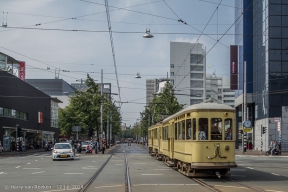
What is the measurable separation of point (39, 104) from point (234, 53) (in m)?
34.4

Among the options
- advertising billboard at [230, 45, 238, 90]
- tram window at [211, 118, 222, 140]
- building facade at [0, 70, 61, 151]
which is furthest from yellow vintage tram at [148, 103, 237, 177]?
advertising billboard at [230, 45, 238, 90]

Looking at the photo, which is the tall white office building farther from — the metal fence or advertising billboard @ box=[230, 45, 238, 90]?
the metal fence

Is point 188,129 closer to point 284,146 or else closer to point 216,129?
point 216,129

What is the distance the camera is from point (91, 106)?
5303cm

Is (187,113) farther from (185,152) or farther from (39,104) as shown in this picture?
(39,104)

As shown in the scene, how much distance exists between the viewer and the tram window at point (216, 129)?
18.1 m

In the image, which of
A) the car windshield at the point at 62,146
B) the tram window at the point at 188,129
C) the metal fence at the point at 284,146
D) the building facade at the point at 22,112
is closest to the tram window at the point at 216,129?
the tram window at the point at 188,129

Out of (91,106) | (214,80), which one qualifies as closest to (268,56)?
(91,106)

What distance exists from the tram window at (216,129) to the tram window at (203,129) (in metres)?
0.25

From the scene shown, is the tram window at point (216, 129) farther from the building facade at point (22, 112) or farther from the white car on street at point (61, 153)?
the building facade at point (22, 112)

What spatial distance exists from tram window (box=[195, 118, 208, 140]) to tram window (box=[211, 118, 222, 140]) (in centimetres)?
25

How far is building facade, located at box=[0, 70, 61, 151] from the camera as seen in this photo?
55.3 meters

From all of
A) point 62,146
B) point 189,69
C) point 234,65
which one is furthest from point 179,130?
point 189,69

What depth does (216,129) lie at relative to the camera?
1814cm
